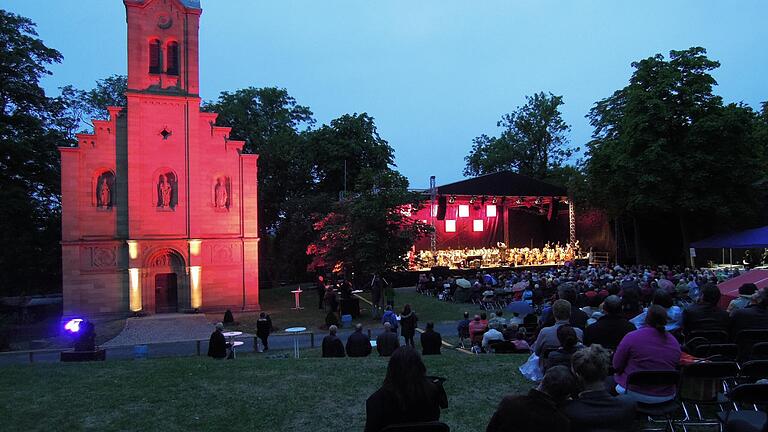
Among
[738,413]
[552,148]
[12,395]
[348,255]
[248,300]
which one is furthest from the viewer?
[552,148]

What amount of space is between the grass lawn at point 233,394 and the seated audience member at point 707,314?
7.66 feet

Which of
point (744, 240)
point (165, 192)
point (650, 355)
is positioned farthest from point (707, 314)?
point (165, 192)

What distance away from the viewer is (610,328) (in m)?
6.13

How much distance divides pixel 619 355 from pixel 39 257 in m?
29.4

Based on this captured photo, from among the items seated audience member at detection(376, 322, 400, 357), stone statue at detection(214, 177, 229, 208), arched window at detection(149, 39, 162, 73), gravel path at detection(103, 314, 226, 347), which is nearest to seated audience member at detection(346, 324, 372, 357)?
seated audience member at detection(376, 322, 400, 357)

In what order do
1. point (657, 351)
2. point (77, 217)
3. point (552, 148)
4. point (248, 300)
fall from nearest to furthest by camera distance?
point (657, 351)
point (77, 217)
point (248, 300)
point (552, 148)

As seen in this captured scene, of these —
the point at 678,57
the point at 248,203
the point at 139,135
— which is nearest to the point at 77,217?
the point at 139,135

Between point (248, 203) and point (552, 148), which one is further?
point (552, 148)

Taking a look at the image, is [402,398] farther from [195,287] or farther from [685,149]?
[685,149]

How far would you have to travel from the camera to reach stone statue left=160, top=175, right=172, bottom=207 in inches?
957

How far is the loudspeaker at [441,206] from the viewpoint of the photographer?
33.5 m

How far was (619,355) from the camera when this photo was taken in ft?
16.6

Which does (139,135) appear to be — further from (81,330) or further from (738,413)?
(738,413)

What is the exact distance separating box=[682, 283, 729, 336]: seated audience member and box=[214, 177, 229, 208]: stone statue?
872 inches
